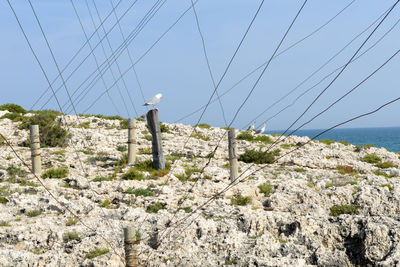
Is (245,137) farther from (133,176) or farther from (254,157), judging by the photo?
(133,176)

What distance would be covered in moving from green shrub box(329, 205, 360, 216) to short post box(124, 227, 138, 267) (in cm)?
527

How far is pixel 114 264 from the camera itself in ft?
27.6

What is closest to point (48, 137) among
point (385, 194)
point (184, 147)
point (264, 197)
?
point (184, 147)

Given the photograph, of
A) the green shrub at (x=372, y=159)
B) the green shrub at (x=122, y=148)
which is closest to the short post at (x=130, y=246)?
the green shrub at (x=122, y=148)

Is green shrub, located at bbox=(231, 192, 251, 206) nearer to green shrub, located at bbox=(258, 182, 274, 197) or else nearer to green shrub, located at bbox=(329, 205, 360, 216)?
green shrub, located at bbox=(258, 182, 274, 197)

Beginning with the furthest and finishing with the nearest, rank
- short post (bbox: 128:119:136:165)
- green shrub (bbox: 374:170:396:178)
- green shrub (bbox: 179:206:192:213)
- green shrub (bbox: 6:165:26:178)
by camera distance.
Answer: short post (bbox: 128:119:136:165) < green shrub (bbox: 374:170:396:178) < green shrub (bbox: 6:165:26:178) < green shrub (bbox: 179:206:192:213)

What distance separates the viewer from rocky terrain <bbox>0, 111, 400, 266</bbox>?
8.71 metres

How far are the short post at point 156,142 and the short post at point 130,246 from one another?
7.76 meters

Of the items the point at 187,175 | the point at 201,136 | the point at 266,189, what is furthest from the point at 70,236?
the point at 201,136

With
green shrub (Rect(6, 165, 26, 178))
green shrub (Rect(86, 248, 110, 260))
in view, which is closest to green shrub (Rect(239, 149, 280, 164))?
green shrub (Rect(6, 165, 26, 178))

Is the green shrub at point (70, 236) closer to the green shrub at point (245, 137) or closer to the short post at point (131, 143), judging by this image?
the short post at point (131, 143)

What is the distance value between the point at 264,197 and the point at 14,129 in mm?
15519

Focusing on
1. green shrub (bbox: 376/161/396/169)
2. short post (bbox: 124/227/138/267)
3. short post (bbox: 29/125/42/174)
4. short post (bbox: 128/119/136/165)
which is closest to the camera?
short post (bbox: 124/227/138/267)

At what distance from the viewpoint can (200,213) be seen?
1069 centimetres
